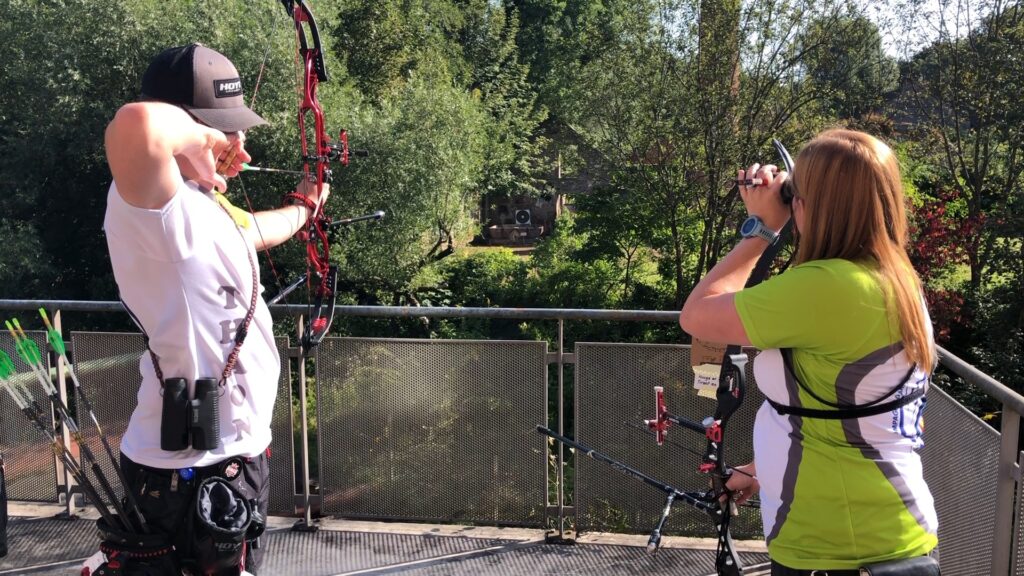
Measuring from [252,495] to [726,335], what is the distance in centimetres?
131

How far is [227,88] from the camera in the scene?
2162mm

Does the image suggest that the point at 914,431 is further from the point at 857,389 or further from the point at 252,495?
the point at 252,495

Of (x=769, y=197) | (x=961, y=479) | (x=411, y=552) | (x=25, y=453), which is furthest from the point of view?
(x=25, y=453)

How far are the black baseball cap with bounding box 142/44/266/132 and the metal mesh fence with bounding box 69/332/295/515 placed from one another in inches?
84.4

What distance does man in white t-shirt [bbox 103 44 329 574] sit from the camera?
6.31ft

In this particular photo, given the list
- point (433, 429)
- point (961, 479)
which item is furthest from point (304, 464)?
point (961, 479)

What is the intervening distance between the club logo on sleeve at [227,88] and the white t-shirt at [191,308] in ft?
0.86

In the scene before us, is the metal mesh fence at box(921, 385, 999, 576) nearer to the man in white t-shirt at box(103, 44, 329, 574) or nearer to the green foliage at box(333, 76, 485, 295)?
the man in white t-shirt at box(103, 44, 329, 574)

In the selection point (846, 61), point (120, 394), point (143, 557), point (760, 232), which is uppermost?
point (846, 61)

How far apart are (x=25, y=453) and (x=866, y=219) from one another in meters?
4.33

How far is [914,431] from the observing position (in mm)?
1862

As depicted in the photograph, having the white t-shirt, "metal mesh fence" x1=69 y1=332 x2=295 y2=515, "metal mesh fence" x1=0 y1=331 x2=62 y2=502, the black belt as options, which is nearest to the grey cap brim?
the white t-shirt

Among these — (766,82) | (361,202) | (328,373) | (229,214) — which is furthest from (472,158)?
(229,214)

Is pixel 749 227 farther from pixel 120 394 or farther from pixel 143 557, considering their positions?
pixel 120 394
